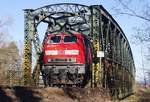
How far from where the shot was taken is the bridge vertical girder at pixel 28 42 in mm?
26703

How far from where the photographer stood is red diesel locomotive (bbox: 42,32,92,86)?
77.9ft

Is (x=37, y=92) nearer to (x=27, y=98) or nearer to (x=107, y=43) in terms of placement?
(x=27, y=98)

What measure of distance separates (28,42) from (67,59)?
378 centimetres

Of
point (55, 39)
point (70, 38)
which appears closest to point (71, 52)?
point (70, 38)

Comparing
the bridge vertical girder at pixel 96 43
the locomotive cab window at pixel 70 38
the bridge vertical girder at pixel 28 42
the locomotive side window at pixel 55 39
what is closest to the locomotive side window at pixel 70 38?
the locomotive cab window at pixel 70 38

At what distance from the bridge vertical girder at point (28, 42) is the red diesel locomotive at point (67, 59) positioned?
194cm

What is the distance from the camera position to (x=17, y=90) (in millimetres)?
16141

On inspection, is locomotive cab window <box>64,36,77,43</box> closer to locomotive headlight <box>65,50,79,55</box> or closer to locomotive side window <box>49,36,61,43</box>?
locomotive side window <box>49,36,61,43</box>

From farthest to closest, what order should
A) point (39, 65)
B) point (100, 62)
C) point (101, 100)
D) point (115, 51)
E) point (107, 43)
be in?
point (115, 51), point (107, 43), point (39, 65), point (100, 62), point (101, 100)

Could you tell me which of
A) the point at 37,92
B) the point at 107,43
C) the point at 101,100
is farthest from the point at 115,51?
the point at 37,92

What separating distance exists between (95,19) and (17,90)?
10098mm

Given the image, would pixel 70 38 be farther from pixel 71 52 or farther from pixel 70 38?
pixel 71 52

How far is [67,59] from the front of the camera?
2420 cm

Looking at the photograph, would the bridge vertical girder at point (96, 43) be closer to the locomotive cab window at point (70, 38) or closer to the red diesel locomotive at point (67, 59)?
the red diesel locomotive at point (67, 59)
